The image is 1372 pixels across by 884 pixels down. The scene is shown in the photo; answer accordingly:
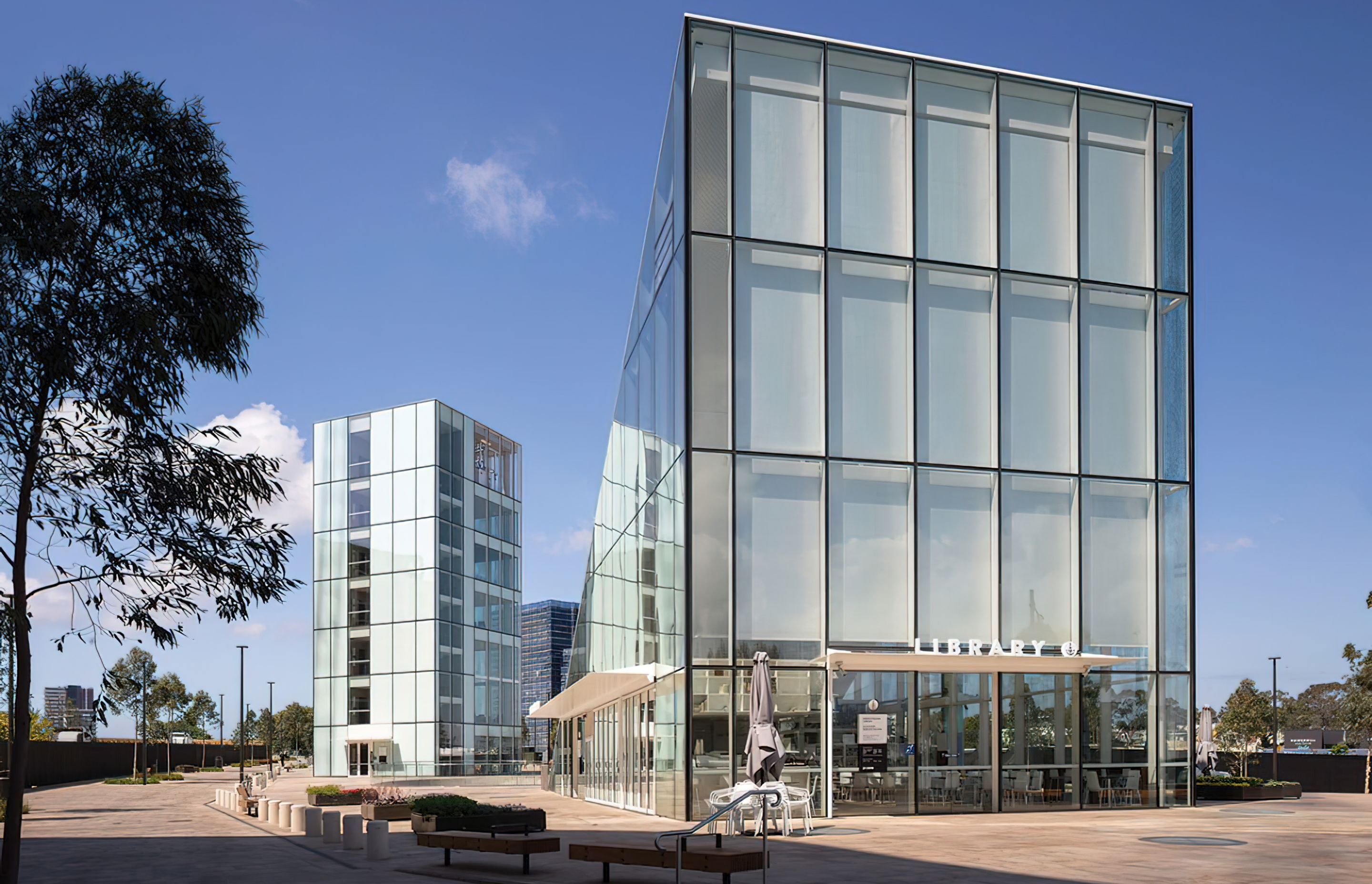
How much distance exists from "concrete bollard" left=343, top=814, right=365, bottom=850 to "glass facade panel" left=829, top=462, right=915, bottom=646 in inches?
420

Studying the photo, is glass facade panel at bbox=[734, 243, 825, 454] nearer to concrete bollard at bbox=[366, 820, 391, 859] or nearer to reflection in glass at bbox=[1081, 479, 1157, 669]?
reflection in glass at bbox=[1081, 479, 1157, 669]

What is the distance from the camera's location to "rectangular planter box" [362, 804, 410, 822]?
95.2ft

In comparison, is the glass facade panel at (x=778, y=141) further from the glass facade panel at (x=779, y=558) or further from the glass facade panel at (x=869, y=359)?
the glass facade panel at (x=779, y=558)

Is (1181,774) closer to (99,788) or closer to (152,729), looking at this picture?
(99,788)

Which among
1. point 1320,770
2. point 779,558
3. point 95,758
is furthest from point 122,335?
point 95,758

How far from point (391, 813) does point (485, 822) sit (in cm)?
757

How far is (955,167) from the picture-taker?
29.2 meters

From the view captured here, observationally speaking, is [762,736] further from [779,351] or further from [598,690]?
[598,690]

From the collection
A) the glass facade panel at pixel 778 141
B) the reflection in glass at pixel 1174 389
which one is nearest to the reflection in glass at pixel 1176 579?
the reflection in glass at pixel 1174 389

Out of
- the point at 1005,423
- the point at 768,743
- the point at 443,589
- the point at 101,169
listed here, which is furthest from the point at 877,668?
the point at 443,589

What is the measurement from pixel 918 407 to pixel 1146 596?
731 cm

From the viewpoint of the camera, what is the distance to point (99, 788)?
58.4 meters

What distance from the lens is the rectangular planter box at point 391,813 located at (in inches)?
1142

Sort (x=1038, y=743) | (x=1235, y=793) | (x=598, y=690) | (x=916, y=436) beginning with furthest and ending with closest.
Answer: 1. (x=598, y=690)
2. (x=1235, y=793)
3. (x=916, y=436)
4. (x=1038, y=743)
